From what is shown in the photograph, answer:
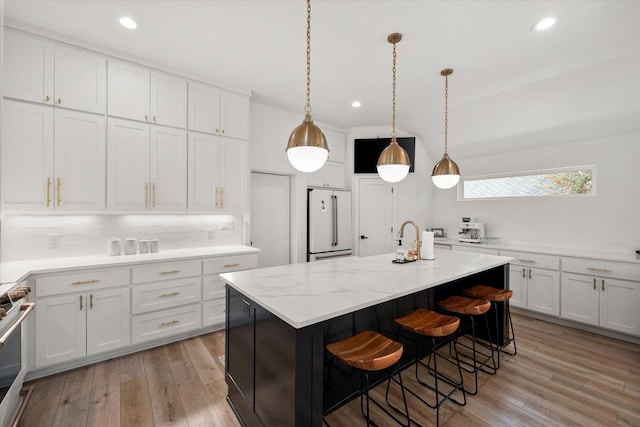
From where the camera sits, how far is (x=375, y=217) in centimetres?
488

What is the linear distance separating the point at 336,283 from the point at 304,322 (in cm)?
64

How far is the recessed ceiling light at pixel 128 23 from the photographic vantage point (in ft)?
7.37

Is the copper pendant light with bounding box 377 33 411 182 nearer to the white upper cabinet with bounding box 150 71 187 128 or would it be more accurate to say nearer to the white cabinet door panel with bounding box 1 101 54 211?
the white upper cabinet with bounding box 150 71 187 128

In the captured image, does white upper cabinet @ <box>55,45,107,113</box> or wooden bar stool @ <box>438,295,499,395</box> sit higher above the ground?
white upper cabinet @ <box>55,45,107,113</box>

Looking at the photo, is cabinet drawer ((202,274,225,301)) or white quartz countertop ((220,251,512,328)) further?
cabinet drawer ((202,274,225,301))

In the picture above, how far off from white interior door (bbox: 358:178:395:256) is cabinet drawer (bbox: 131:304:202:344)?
2.85m

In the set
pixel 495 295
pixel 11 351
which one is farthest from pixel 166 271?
pixel 495 295

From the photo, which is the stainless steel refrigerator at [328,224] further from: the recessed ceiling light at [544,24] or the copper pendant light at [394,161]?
the recessed ceiling light at [544,24]

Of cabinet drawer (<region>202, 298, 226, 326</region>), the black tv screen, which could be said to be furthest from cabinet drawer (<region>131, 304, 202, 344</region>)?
the black tv screen

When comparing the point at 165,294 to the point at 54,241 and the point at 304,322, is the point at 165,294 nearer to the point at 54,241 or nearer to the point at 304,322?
the point at 54,241

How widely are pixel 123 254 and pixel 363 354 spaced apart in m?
2.69

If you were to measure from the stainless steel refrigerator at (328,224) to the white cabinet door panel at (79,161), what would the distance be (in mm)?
2652

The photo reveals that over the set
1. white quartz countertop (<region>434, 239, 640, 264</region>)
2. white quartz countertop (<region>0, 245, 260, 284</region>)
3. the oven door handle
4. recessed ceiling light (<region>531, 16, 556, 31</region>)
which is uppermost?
recessed ceiling light (<region>531, 16, 556, 31</region>)

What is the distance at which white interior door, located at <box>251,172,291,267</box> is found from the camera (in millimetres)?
4168
